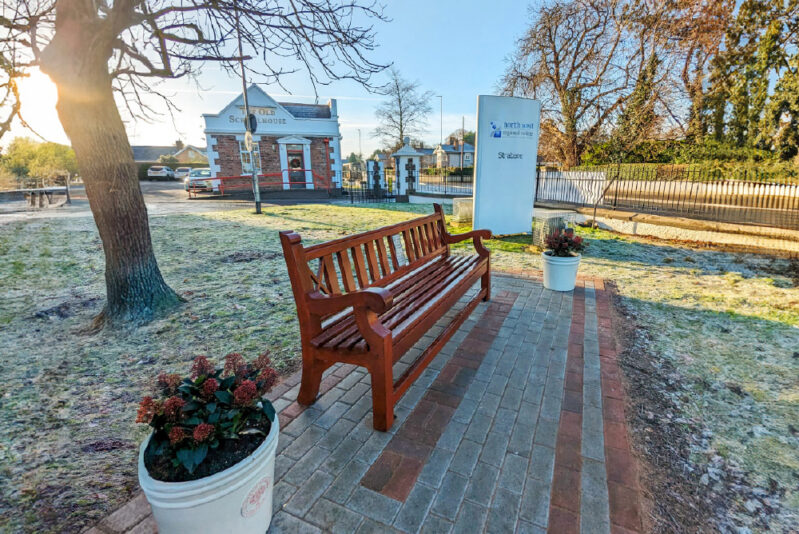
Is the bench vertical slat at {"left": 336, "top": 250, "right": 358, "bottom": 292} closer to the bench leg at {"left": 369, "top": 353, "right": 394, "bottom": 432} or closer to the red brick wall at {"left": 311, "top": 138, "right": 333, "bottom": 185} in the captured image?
the bench leg at {"left": 369, "top": 353, "right": 394, "bottom": 432}

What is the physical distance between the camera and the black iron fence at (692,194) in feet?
27.8

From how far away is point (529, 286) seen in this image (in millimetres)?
4754

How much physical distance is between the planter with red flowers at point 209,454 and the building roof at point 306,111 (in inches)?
907

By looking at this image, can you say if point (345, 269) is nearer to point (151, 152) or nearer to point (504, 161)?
point (504, 161)

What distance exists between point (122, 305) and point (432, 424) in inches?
138

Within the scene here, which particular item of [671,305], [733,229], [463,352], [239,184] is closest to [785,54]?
[733,229]

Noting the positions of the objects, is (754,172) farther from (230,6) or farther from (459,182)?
(230,6)

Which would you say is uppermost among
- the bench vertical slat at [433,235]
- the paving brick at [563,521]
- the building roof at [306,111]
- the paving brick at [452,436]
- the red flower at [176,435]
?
the building roof at [306,111]

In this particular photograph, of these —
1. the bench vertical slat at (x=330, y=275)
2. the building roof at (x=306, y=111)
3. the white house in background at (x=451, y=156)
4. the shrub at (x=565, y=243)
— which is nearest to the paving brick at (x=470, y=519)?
the bench vertical slat at (x=330, y=275)

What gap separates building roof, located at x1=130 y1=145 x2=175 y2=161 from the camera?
6268 centimetres

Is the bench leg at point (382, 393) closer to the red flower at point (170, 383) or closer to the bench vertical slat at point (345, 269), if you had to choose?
the bench vertical slat at point (345, 269)

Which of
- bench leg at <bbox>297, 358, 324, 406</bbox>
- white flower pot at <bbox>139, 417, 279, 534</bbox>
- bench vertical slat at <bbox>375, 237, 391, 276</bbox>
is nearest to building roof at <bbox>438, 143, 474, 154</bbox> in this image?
bench vertical slat at <bbox>375, 237, 391, 276</bbox>

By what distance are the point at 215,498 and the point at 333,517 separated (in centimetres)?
57

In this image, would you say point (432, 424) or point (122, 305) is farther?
point (122, 305)
